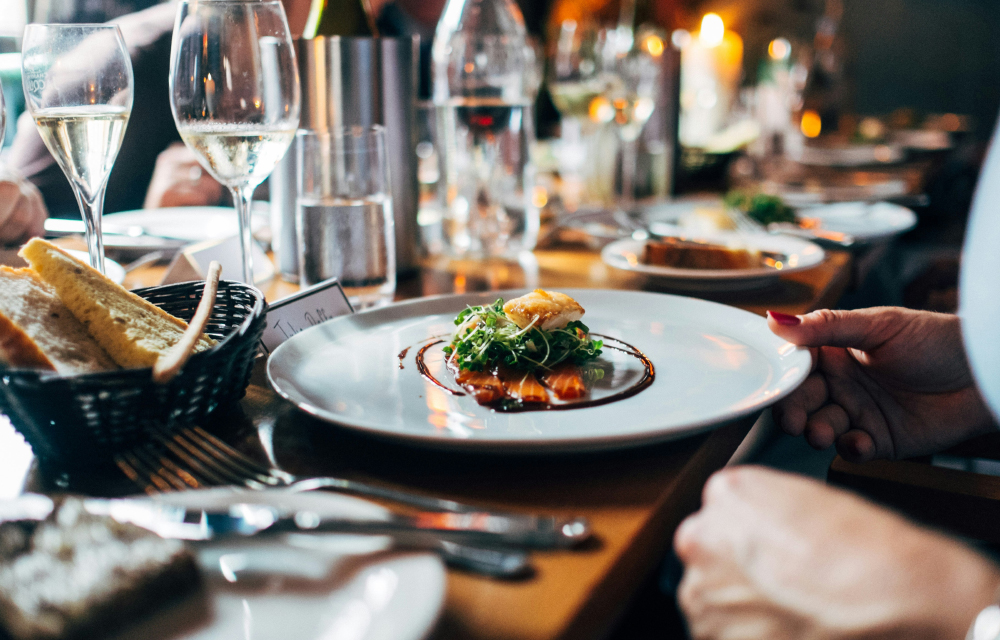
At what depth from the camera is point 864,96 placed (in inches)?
284

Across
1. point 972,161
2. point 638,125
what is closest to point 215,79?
point 638,125

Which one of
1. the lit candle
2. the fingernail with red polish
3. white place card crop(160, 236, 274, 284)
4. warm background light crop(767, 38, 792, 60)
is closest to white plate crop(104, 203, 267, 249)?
white place card crop(160, 236, 274, 284)

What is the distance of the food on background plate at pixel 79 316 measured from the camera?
0.55 m

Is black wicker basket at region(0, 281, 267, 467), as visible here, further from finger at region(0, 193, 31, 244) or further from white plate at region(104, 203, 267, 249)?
white plate at region(104, 203, 267, 249)

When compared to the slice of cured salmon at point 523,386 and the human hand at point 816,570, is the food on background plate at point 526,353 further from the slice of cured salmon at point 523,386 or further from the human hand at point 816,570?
the human hand at point 816,570

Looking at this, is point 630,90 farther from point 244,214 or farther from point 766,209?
point 244,214

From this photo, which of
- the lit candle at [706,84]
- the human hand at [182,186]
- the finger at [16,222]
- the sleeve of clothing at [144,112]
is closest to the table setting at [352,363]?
the finger at [16,222]

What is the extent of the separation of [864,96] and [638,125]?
651 centimetres

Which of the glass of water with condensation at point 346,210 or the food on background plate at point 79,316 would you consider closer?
the food on background plate at point 79,316

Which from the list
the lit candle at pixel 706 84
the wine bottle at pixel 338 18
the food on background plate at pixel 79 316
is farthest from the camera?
the lit candle at pixel 706 84

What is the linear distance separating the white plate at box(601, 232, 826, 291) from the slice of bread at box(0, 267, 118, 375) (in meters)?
0.70

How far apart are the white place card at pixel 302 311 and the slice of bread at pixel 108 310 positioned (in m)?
0.15

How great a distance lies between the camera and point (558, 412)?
1.92 feet

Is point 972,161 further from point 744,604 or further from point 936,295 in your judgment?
point 744,604
